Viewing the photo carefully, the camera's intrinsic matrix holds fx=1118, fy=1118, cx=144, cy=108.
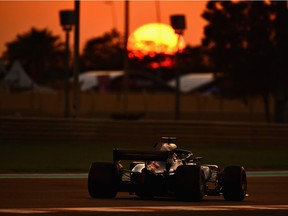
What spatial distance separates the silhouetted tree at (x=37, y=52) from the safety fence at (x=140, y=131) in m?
103

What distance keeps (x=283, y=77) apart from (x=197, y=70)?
350ft

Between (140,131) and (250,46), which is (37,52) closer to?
(250,46)

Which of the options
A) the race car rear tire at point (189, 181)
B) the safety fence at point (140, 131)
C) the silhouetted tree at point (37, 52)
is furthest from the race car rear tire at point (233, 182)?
the silhouetted tree at point (37, 52)

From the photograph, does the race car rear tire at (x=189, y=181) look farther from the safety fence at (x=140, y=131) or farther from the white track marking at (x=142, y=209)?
the safety fence at (x=140, y=131)

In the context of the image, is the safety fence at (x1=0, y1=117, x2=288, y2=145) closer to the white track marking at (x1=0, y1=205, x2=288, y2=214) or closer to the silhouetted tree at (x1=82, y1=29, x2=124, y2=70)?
the white track marking at (x1=0, y1=205, x2=288, y2=214)

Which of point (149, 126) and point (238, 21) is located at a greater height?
point (238, 21)

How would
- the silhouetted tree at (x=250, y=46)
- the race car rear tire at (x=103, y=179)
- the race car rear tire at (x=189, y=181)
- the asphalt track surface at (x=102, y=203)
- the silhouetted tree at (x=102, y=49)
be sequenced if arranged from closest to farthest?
the asphalt track surface at (x=102, y=203) → the race car rear tire at (x=189, y=181) → the race car rear tire at (x=103, y=179) → the silhouetted tree at (x=250, y=46) → the silhouetted tree at (x=102, y=49)

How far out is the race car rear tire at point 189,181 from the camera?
53.0 ft

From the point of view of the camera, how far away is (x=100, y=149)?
33469 millimetres

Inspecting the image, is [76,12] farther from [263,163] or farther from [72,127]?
[263,163]

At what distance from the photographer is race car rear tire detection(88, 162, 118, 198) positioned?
1658cm

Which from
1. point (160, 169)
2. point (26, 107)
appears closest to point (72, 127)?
point (160, 169)

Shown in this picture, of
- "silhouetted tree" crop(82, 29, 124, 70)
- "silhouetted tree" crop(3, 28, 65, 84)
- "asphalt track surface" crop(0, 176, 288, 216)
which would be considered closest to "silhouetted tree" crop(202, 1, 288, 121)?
"asphalt track surface" crop(0, 176, 288, 216)

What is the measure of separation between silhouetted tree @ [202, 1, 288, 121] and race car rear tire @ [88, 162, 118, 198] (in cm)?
4259
